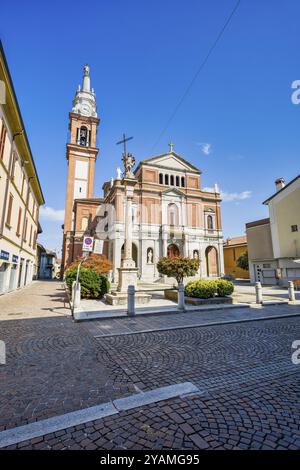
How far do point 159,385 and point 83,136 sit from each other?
44369 millimetres

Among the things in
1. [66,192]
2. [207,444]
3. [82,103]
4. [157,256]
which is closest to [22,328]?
[207,444]

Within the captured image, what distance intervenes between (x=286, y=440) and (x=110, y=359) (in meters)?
3.16

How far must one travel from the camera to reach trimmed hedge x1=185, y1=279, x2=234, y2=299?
11.4 metres

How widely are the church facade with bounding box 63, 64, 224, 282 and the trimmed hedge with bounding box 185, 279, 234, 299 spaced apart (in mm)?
16223

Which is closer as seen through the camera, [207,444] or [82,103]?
[207,444]

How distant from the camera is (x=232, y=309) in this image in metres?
10.3

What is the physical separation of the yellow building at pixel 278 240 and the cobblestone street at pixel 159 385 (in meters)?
18.8

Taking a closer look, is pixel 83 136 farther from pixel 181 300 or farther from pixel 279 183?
pixel 181 300

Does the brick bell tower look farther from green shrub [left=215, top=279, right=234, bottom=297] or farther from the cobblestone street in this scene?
the cobblestone street

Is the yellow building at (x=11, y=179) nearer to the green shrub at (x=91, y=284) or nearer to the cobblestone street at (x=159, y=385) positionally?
the green shrub at (x=91, y=284)

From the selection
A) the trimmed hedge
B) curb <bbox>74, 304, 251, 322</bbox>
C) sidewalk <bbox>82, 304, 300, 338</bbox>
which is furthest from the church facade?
sidewalk <bbox>82, 304, 300, 338</bbox>

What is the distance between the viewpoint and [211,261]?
3384cm

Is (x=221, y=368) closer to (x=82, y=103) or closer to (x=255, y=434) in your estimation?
(x=255, y=434)

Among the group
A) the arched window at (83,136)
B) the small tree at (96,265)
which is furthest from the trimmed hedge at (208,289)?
the arched window at (83,136)
